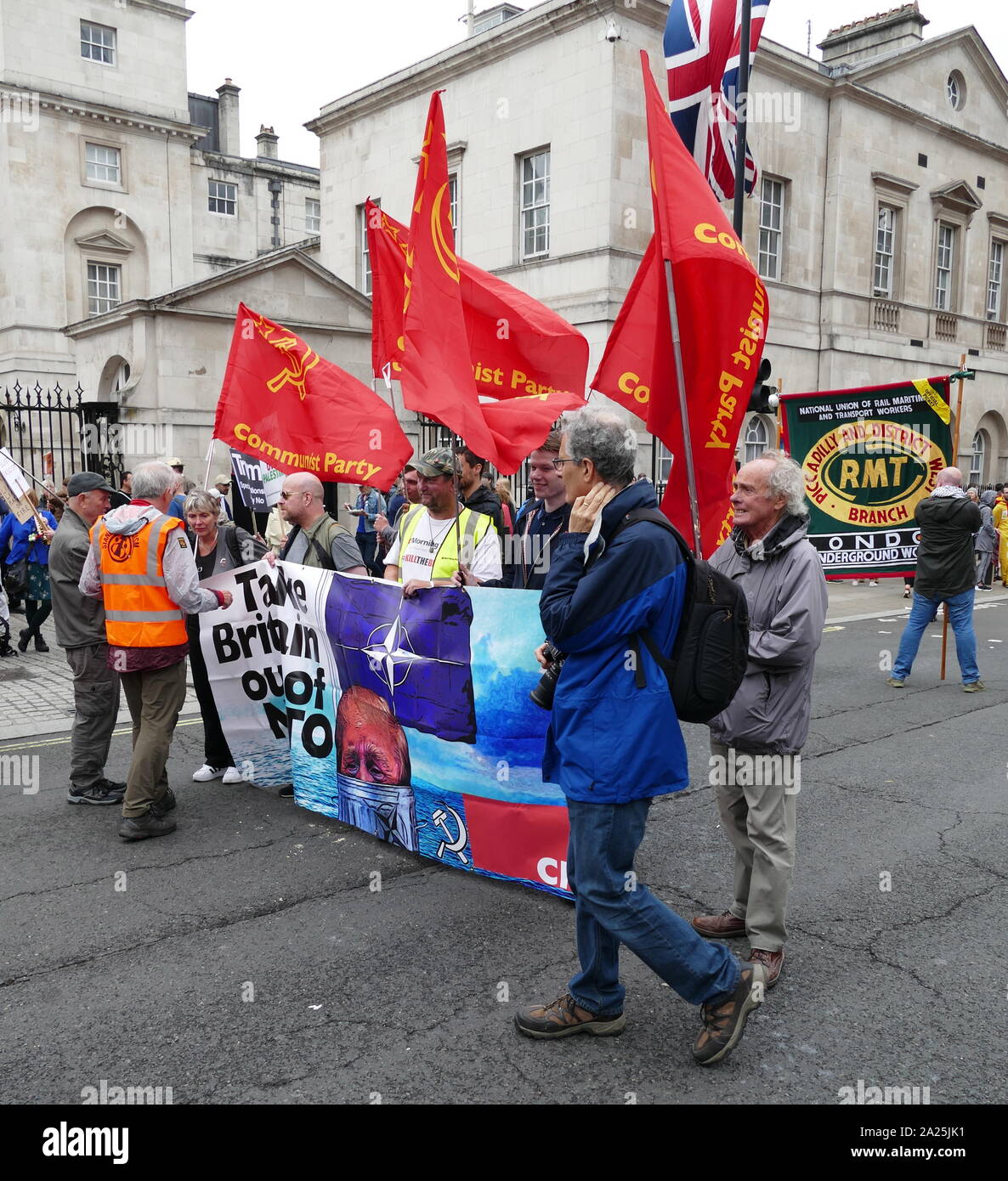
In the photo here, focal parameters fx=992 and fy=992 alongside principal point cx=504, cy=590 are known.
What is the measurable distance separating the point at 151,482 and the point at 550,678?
2.92m

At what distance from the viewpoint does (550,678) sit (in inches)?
136

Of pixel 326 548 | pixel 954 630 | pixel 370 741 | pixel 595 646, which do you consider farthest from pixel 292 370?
pixel 954 630

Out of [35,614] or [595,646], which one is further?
[35,614]

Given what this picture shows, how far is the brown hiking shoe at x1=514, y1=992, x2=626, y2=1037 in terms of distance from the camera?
337 centimetres

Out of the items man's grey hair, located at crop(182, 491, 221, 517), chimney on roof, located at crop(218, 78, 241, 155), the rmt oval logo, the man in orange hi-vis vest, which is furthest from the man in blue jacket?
chimney on roof, located at crop(218, 78, 241, 155)

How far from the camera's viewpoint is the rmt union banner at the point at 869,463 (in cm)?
862

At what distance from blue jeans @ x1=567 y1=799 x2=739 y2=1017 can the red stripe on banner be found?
1146 mm

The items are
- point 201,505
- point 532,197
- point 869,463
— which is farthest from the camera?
point 532,197

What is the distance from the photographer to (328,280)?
1777cm

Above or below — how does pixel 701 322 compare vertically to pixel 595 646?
above

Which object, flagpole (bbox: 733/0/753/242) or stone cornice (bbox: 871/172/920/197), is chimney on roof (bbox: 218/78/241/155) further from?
flagpole (bbox: 733/0/753/242)

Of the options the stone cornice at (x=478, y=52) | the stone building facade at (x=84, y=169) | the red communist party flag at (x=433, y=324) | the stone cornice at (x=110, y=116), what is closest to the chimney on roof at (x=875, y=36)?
the stone cornice at (x=478, y=52)

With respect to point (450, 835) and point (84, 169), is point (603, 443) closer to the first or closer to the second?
point (450, 835)

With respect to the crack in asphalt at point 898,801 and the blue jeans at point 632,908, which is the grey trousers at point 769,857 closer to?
the blue jeans at point 632,908
